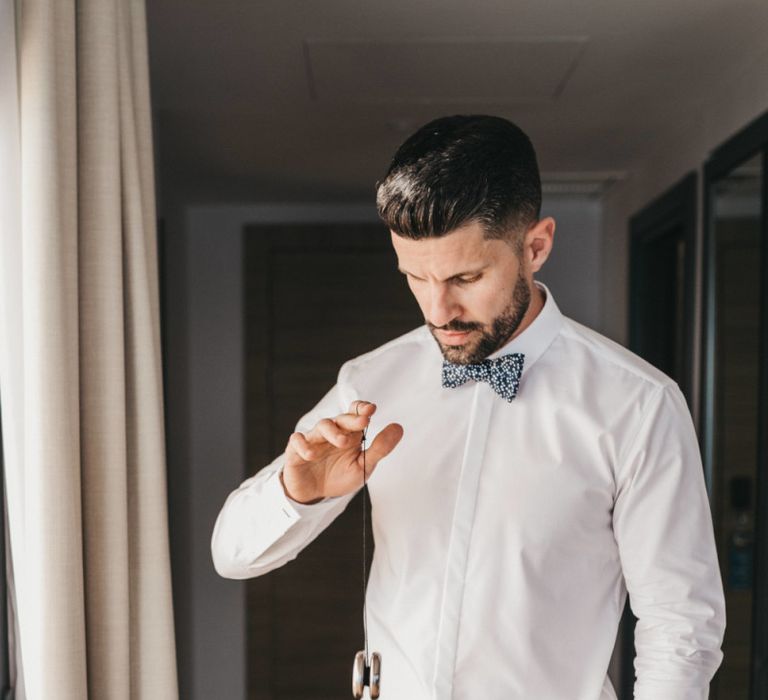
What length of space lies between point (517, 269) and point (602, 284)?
287 cm

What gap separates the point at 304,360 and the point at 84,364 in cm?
269

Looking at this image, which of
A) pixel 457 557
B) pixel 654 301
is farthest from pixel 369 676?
pixel 654 301

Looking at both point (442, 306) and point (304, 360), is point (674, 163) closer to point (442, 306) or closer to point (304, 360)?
point (442, 306)

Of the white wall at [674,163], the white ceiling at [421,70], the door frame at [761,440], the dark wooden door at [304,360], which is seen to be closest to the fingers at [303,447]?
the white ceiling at [421,70]

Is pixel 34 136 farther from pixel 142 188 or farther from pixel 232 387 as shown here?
pixel 232 387

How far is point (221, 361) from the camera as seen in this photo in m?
4.07

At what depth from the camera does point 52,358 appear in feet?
4.06

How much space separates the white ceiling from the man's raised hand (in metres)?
1.05

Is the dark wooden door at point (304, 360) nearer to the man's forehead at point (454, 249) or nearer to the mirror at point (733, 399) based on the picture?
the mirror at point (733, 399)

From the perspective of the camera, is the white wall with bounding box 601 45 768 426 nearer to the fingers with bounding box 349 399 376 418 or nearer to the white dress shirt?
the white dress shirt

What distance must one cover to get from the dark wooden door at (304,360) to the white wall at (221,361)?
0.07 meters

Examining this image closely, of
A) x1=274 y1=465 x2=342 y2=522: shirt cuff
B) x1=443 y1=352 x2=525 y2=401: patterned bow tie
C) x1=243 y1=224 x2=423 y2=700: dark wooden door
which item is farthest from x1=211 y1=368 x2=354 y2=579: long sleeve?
x1=243 y1=224 x2=423 y2=700: dark wooden door

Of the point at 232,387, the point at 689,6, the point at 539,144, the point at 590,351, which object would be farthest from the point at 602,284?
the point at 590,351

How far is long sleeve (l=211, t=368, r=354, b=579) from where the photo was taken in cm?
123
